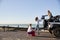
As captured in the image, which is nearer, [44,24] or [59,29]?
[59,29]

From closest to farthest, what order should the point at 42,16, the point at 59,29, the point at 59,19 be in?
the point at 59,29, the point at 59,19, the point at 42,16

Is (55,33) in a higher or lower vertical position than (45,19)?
lower

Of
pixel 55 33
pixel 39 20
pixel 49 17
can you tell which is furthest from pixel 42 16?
pixel 55 33

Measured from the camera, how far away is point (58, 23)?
59.0 feet

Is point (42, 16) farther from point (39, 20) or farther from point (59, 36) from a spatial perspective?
point (59, 36)

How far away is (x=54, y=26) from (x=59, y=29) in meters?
0.52

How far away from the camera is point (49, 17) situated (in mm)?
18844

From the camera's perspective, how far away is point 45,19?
65.0 ft

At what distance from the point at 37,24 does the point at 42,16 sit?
1.03 metres

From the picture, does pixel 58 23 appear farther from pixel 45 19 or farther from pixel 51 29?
pixel 45 19

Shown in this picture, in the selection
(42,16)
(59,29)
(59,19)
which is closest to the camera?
(59,29)

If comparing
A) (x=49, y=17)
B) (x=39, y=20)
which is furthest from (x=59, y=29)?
(x=39, y=20)

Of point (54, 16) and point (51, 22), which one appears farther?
point (54, 16)

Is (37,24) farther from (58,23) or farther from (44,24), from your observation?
(58,23)
